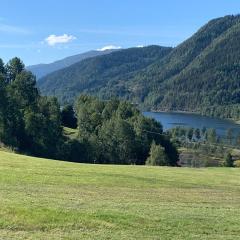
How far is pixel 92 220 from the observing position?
61.1ft

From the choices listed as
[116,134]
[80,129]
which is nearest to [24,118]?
[116,134]

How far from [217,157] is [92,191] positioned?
176 metres

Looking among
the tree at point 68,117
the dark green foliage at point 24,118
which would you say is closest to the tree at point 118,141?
the dark green foliage at point 24,118

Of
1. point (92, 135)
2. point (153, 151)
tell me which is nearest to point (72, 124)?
point (92, 135)

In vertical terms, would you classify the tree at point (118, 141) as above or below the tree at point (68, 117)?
below

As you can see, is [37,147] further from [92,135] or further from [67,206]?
[67,206]

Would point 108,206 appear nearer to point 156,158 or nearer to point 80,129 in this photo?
point 156,158

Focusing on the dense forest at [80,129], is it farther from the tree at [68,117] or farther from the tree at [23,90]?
the tree at [68,117]

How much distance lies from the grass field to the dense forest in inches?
1723

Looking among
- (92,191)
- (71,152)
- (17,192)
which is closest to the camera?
(17,192)

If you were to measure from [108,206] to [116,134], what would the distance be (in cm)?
9183

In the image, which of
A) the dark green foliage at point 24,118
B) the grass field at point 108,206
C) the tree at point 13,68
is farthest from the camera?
the tree at point 13,68

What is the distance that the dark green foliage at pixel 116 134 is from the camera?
367ft

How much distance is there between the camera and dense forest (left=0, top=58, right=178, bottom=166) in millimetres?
89562
